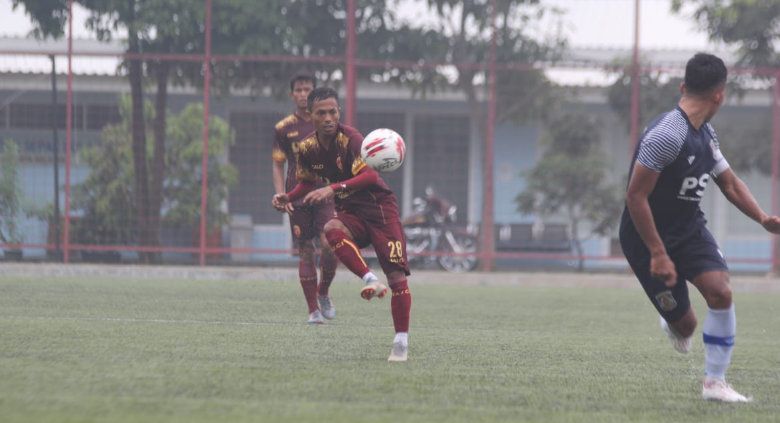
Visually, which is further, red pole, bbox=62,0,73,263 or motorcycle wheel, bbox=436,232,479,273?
motorcycle wheel, bbox=436,232,479,273

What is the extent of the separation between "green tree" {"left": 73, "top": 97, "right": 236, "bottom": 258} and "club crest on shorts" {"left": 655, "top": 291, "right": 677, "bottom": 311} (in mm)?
12929

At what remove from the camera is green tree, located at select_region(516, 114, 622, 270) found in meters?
21.4

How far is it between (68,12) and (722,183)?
14.2 m

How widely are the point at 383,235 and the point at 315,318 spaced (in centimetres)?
222

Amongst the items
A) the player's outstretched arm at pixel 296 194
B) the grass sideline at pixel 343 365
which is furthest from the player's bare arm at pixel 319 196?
the grass sideline at pixel 343 365

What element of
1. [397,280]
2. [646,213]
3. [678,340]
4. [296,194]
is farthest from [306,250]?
[646,213]

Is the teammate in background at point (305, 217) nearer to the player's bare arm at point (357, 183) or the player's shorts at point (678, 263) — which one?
the player's bare arm at point (357, 183)

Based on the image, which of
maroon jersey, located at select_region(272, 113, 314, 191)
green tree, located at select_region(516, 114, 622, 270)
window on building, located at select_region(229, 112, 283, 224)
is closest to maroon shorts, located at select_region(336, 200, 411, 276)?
maroon jersey, located at select_region(272, 113, 314, 191)

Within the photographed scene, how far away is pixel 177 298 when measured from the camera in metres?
12.8

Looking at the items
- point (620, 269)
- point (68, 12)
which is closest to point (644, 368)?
point (620, 269)

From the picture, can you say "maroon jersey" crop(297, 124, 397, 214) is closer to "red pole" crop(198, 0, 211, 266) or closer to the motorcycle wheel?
"red pole" crop(198, 0, 211, 266)

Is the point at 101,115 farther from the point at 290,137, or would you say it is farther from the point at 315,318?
the point at 315,318

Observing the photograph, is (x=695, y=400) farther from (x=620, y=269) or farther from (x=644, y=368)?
(x=620, y=269)

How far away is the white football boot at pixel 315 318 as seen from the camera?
32.7ft
